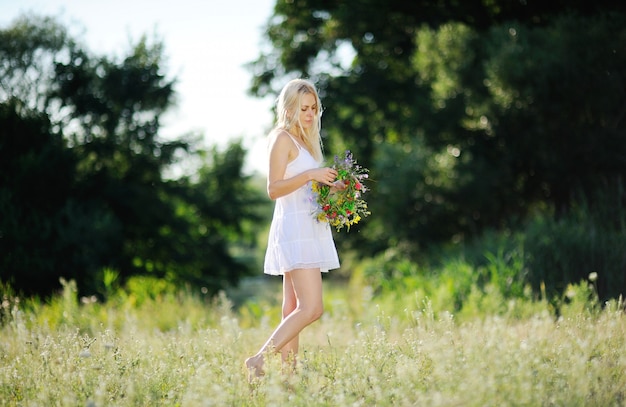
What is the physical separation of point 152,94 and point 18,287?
Result: 21.5 feet

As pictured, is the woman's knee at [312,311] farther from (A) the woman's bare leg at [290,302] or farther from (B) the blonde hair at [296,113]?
(B) the blonde hair at [296,113]

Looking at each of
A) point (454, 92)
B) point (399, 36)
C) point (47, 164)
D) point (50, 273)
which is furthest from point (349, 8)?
point (50, 273)

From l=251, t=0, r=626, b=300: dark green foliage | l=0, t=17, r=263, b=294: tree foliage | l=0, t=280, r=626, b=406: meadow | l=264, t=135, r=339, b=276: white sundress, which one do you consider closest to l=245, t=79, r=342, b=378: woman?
l=264, t=135, r=339, b=276: white sundress

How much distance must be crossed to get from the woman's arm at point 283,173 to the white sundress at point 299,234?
0.24 ft

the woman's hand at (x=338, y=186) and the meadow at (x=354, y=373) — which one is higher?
the woman's hand at (x=338, y=186)

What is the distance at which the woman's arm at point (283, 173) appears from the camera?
4.25m

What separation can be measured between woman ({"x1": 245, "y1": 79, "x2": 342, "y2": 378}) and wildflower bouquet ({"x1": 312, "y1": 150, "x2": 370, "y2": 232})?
2.6 inches

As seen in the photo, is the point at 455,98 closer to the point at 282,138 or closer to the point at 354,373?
the point at 282,138

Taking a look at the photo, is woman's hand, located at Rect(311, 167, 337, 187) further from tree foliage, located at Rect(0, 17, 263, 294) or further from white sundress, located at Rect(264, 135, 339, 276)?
tree foliage, located at Rect(0, 17, 263, 294)

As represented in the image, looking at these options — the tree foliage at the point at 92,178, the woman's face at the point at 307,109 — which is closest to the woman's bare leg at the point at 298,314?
the woman's face at the point at 307,109

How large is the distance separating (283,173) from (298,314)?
0.93 meters

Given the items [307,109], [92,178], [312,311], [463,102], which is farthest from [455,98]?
[312,311]

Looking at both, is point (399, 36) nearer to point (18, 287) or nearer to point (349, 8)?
point (349, 8)

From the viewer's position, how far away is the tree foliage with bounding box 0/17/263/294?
11944 mm
